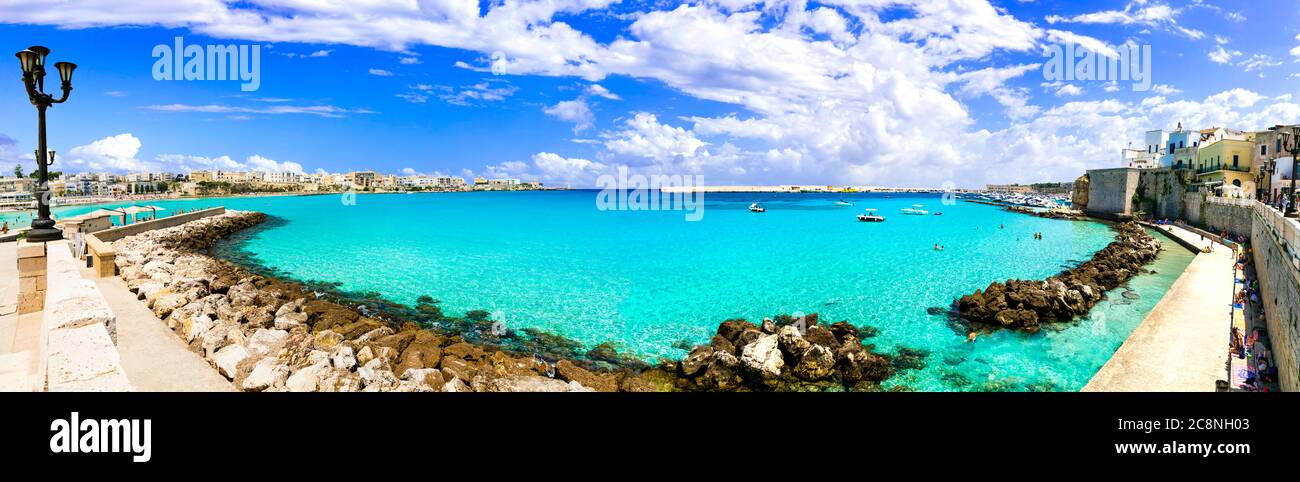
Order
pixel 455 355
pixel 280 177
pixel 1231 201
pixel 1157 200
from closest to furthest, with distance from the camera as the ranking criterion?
pixel 455 355
pixel 1231 201
pixel 1157 200
pixel 280 177

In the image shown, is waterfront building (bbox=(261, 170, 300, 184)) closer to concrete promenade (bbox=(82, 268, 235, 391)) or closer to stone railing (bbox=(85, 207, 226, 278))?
stone railing (bbox=(85, 207, 226, 278))

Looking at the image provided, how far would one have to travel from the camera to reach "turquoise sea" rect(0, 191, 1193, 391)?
13.2 metres

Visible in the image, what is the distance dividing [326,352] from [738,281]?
51.9 ft

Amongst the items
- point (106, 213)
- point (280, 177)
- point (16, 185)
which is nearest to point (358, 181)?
point (280, 177)

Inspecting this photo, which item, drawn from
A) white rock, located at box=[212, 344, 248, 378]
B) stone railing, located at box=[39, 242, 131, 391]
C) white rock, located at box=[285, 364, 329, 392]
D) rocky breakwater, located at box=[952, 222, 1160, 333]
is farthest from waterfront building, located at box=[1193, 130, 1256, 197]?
stone railing, located at box=[39, 242, 131, 391]

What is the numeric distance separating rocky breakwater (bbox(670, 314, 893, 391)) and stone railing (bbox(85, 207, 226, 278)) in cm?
1603

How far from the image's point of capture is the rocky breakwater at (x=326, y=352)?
8648 millimetres

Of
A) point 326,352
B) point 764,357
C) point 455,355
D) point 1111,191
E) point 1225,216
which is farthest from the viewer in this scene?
point 1111,191

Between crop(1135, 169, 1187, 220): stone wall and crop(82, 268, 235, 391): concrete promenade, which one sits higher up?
crop(1135, 169, 1187, 220): stone wall

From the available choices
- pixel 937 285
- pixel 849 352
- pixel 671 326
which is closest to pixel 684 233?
pixel 937 285

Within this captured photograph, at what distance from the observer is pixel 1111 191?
176ft

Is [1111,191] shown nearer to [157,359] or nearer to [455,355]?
[455,355]

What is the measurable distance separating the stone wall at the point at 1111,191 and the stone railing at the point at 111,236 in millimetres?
68886
